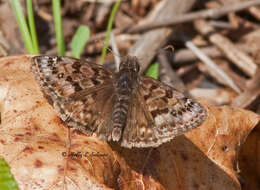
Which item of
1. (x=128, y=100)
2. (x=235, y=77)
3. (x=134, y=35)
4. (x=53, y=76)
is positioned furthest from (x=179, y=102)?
(x=134, y=35)

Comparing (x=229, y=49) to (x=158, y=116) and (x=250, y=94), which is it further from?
(x=158, y=116)

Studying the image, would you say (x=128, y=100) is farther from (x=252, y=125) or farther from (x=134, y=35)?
(x=134, y=35)

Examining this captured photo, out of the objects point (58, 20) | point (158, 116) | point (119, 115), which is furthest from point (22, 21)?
point (158, 116)

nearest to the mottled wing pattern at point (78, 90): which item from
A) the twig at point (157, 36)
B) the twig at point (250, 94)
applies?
the twig at point (157, 36)

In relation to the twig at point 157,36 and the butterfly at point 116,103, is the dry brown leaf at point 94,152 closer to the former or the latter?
the butterfly at point 116,103

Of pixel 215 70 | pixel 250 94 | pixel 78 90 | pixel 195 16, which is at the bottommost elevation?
pixel 250 94

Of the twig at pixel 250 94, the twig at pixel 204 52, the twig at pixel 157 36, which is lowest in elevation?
the twig at pixel 250 94

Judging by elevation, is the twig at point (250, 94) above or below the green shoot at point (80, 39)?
below
